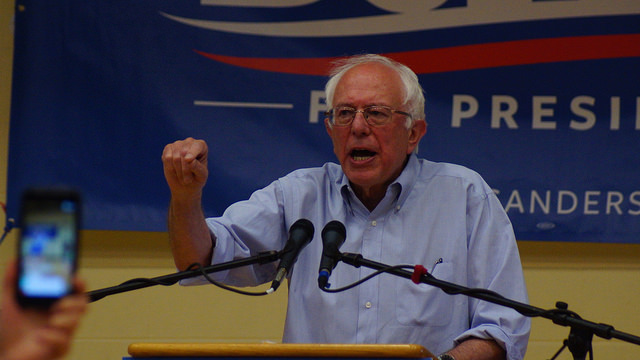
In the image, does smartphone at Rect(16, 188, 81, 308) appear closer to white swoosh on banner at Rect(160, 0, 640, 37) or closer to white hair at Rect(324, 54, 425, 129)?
white hair at Rect(324, 54, 425, 129)

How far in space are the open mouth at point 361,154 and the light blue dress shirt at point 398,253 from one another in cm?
10

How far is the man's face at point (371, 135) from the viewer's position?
2.29 meters

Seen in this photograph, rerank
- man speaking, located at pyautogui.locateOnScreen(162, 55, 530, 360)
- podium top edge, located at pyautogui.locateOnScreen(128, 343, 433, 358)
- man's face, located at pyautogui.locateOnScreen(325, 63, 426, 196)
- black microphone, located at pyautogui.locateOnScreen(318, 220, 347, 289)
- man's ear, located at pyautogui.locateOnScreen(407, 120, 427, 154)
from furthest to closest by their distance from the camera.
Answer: man's ear, located at pyautogui.locateOnScreen(407, 120, 427, 154) < man's face, located at pyautogui.locateOnScreen(325, 63, 426, 196) < man speaking, located at pyautogui.locateOnScreen(162, 55, 530, 360) < black microphone, located at pyautogui.locateOnScreen(318, 220, 347, 289) < podium top edge, located at pyautogui.locateOnScreen(128, 343, 433, 358)

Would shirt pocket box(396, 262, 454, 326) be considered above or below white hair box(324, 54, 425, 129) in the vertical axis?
below

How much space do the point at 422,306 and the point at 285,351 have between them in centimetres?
83

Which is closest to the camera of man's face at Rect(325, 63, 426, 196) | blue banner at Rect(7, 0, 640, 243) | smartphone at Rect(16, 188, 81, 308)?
smartphone at Rect(16, 188, 81, 308)

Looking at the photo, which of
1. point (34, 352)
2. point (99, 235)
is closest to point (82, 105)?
point (99, 235)

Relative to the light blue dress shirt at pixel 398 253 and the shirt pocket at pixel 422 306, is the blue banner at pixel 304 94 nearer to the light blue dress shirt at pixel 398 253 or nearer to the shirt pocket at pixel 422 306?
the light blue dress shirt at pixel 398 253

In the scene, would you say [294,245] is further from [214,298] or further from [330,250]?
[214,298]

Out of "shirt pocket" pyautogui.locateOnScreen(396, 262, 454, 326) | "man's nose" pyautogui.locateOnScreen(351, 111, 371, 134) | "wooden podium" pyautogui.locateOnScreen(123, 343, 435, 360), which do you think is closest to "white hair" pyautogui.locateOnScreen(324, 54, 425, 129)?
"man's nose" pyautogui.locateOnScreen(351, 111, 371, 134)

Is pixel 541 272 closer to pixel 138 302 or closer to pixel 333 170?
pixel 333 170

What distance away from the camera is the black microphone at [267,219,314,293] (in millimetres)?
1610

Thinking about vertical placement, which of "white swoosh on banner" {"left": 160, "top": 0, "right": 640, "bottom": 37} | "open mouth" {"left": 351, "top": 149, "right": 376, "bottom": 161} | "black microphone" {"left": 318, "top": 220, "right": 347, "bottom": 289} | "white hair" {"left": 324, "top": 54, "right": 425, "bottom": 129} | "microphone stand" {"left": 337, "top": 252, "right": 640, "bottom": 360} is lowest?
"microphone stand" {"left": 337, "top": 252, "right": 640, "bottom": 360}

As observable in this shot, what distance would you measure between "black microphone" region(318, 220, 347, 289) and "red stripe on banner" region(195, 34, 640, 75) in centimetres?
155
